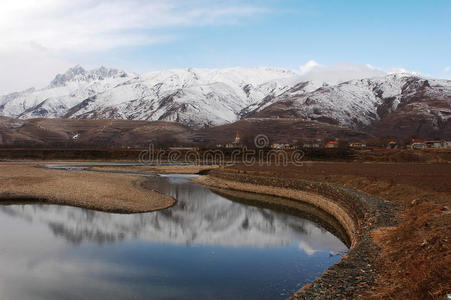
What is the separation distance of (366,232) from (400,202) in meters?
11.0

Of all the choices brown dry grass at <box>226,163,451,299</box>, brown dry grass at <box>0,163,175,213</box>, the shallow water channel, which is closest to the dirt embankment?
brown dry grass at <box>226,163,451,299</box>

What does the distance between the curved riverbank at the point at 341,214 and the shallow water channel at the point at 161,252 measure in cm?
233

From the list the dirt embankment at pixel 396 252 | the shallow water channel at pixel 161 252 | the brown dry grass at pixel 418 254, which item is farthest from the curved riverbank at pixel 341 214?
the shallow water channel at pixel 161 252

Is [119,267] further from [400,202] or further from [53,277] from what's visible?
[400,202]

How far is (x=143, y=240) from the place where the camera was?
28625mm

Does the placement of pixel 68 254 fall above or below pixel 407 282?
below

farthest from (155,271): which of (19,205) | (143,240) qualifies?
(19,205)

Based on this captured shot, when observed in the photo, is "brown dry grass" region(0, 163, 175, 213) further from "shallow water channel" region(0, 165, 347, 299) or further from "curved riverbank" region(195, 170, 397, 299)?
"curved riverbank" region(195, 170, 397, 299)

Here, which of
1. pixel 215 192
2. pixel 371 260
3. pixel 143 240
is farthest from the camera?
pixel 215 192

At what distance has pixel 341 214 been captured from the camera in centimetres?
3597

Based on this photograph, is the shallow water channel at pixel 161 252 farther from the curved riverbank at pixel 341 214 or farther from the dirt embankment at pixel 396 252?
the dirt embankment at pixel 396 252

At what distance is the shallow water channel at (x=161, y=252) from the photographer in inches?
754

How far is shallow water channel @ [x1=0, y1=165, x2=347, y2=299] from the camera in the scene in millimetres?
19156

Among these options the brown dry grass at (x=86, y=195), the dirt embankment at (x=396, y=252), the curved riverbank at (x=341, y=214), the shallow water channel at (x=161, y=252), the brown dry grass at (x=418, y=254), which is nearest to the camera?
the brown dry grass at (x=418, y=254)
